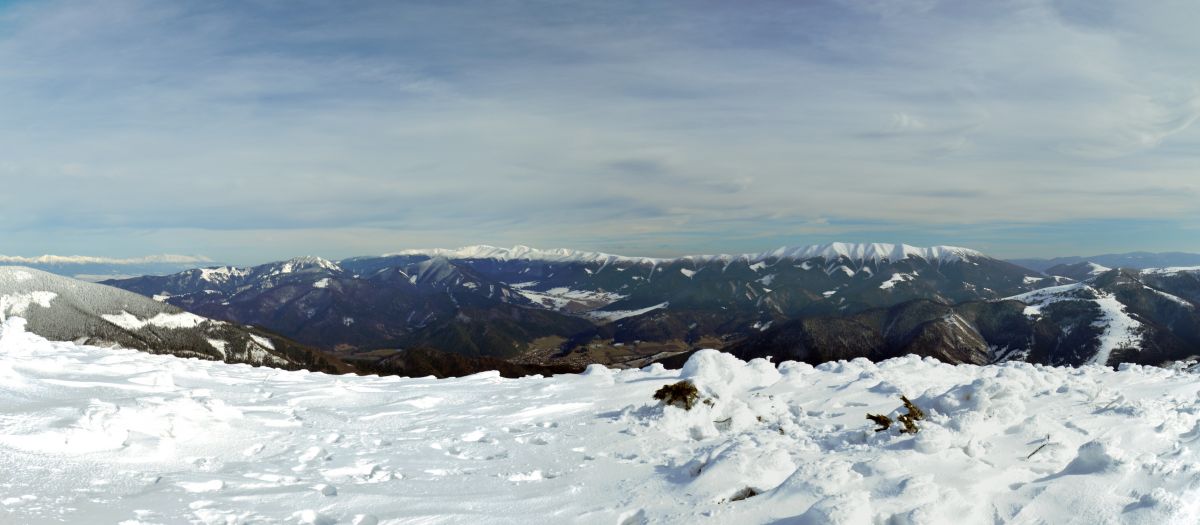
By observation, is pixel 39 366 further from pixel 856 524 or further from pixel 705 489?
pixel 856 524

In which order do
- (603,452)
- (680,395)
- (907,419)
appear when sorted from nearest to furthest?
(907,419), (603,452), (680,395)

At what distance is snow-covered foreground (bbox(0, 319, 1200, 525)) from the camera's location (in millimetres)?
8805

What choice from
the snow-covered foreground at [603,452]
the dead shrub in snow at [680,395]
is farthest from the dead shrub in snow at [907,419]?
the dead shrub in snow at [680,395]

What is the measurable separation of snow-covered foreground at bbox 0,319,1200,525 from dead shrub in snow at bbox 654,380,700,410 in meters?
0.34

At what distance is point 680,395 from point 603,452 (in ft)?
10.1

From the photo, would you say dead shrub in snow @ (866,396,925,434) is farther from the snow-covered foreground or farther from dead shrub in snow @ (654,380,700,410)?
dead shrub in snow @ (654,380,700,410)

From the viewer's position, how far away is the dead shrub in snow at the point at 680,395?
48.2 ft

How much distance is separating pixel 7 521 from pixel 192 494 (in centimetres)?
222

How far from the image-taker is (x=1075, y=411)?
1377cm

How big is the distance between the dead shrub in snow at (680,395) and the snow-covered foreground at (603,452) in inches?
13.4

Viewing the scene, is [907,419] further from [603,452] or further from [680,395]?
[603,452]

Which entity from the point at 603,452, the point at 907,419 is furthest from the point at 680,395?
the point at 907,419

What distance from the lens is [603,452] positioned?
501 inches

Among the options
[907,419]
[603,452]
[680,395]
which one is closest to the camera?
[907,419]
